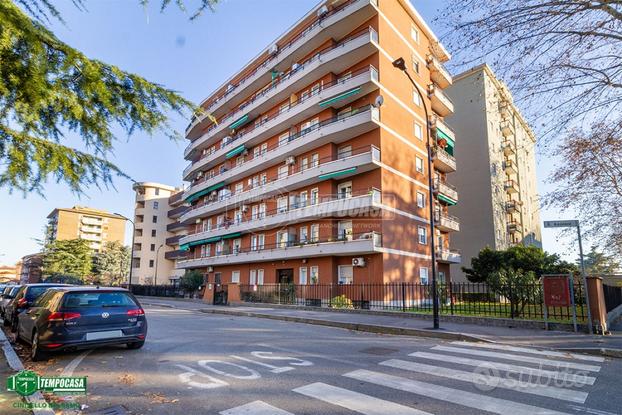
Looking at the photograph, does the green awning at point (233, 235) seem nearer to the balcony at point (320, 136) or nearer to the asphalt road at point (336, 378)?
the balcony at point (320, 136)

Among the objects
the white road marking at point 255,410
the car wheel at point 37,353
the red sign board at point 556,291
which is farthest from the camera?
the red sign board at point 556,291

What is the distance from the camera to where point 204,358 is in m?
7.11

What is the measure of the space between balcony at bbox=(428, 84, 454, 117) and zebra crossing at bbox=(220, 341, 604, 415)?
2806 cm

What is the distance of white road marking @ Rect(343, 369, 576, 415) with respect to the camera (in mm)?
4316

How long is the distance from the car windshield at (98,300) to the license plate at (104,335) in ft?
1.79

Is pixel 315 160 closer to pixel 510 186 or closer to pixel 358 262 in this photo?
pixel 358 262

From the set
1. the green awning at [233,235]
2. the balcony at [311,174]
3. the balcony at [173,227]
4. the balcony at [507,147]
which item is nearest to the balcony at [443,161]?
the balcony at [311,174]

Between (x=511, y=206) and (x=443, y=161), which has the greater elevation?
(x=443, y=161)

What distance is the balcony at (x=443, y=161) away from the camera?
31031mm

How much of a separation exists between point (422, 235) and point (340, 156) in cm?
906

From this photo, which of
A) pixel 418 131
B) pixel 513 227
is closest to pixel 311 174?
pixel 418 131

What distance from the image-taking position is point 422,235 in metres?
29.3

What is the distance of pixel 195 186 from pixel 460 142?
3156cm

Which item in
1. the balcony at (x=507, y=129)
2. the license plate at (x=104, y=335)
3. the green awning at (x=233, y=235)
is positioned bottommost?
the license plate at (x=104, y=335)
